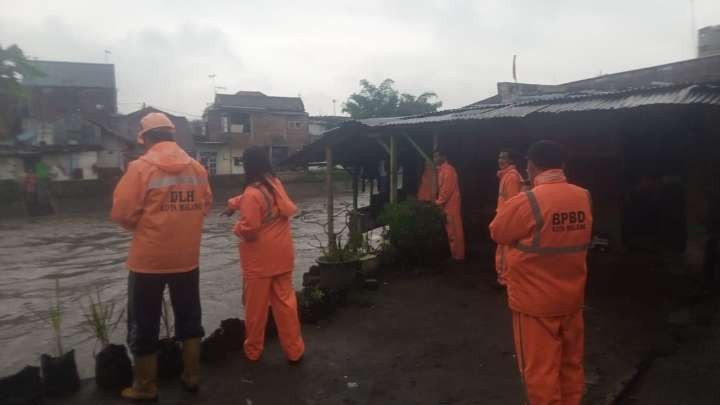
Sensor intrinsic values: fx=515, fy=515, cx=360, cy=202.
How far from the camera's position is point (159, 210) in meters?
3.61

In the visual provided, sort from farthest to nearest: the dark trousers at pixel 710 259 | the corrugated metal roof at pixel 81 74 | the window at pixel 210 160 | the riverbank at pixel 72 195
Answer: the corrugated metal roof at pixel 81 74
the window at pixel 210 160
the riverbank at pixel 72 195
the dark trousers at pixel 710 259

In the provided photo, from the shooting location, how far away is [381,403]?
3855 mm

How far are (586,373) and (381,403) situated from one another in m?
1.74

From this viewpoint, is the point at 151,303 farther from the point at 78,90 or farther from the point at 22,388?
the point at 78,90

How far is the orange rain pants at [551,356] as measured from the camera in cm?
293

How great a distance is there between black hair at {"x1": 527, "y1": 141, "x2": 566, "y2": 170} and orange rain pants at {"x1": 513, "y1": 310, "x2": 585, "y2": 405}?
890 mm

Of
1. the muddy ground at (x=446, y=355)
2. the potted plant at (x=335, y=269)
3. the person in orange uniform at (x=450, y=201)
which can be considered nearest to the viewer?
the muddy ground at (x=446, y=355)

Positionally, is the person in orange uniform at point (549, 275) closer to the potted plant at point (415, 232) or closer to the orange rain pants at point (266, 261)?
the orange rain pants at point (266, 261)

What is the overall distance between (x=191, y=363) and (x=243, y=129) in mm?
34483

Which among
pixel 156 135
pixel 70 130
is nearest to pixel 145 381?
pixel 156 135

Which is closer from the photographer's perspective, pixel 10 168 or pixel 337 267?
pixel 337 267

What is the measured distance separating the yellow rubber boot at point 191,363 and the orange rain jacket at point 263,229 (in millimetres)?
701

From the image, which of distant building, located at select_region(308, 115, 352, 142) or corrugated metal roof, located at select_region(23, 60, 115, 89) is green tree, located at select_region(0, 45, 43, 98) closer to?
distant building, located at select_region(308, 115, 352, 142)

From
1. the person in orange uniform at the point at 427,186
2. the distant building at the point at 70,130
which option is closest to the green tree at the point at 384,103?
the distant building at the point at 70,130
